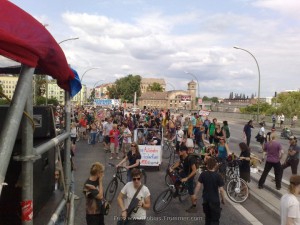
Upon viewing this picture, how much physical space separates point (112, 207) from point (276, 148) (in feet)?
16.6

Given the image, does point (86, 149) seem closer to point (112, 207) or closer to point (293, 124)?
point (112, 207)

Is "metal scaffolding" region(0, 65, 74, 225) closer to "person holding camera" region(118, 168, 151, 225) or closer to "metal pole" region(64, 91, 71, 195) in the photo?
"metal pole" region(64, 91, 71, 195)

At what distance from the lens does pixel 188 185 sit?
930 centimetres

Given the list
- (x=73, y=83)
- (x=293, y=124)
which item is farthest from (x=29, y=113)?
(x=293, y=124)

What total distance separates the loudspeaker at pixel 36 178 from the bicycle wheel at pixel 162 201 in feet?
18.6

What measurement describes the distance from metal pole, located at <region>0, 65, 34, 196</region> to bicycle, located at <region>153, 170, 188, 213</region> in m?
7.36

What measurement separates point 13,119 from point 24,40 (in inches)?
15.2

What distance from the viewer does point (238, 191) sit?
9891 mm

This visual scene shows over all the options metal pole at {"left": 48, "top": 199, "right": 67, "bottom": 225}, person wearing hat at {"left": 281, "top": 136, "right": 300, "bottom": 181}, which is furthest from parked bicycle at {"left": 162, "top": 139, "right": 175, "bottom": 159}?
metal pole at {"left": 48, "top": 199, "right": 67, "bottom": 225}

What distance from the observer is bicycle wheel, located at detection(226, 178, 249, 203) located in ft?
32.3

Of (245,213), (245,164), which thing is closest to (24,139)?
(245,213)

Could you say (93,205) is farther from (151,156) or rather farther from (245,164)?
(151,156)

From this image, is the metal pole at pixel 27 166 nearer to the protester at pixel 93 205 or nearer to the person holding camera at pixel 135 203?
the person holding camera at pixel 135 203

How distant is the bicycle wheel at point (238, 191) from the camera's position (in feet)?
32.3
